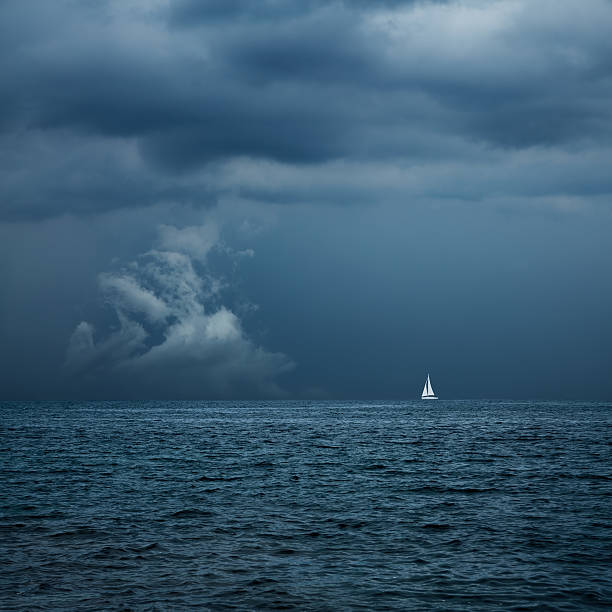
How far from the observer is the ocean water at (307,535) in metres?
19.0

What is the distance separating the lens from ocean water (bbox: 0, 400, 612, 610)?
1898 centimetres

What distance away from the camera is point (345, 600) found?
1852 cm

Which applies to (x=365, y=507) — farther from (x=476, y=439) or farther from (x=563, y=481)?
(x=476, y=439)

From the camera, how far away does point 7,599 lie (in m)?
18.2

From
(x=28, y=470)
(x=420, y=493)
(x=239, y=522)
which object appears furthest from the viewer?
(x=28, y=470)

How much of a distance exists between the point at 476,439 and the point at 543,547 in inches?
2301

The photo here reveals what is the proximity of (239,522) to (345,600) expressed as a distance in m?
11.4

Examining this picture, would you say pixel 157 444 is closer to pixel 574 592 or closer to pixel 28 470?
pixel 28 470

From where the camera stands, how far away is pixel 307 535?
86.8 ft

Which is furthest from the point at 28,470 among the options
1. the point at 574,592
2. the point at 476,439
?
the point at 476,439

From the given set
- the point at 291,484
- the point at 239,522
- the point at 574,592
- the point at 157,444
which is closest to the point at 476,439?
the point at 157,444

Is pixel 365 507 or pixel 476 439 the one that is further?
pixel 476 439

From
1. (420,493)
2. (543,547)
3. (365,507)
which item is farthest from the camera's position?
(420,493)

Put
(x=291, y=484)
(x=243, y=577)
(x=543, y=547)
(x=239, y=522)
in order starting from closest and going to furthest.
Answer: (x=243, y=577) → (x=543, y=547) → (x=239, y=522) → (x=291, y=484)
